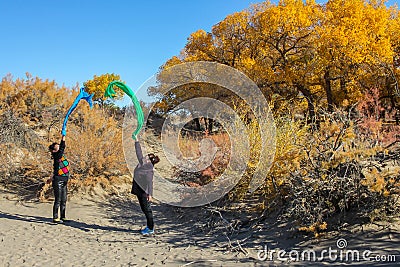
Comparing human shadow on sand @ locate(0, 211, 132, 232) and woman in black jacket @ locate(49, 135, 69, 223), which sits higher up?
woman in black jacket @ locate(49, 135, 69, 223)

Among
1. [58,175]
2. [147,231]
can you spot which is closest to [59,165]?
[58,175]

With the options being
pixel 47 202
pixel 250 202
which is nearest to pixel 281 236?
pixel 250 202

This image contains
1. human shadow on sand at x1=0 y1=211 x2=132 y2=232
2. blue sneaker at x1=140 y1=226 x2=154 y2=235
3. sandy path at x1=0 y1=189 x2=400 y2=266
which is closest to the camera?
sandy path at x1=0 y1=189 x2=400 y2=266

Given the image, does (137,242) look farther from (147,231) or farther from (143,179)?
(143,179)

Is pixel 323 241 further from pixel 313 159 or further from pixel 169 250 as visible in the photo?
pixel 169 250

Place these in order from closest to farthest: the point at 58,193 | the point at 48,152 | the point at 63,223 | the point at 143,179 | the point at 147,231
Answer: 1. the point at 143,179
2. the point at 147,231
3. the point at 58,193
4. the point at 63,223
5. the point at 48,152

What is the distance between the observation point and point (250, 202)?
7387 millimetres

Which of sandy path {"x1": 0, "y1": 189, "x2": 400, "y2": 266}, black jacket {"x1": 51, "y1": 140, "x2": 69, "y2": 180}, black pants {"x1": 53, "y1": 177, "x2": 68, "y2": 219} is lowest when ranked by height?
sandy path {"x1": 0, "y1": 189, "x2": 400, "y2": 266}

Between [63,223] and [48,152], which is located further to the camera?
[48,152]

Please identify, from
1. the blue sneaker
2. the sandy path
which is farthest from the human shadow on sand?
the blue sneaker

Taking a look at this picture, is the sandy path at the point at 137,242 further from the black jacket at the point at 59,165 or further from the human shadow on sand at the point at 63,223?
the black jacket at the point at 59,165

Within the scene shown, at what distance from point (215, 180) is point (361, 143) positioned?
3.44 meters

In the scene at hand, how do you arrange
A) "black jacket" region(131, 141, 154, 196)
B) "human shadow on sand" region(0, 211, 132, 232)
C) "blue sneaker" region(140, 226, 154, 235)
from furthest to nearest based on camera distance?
"human shadow on sand" region(0, 211, 132, 232), "blue sneaker" region(140, 226, 154, 235), "black jacket" region(131, 141, 154, 196)

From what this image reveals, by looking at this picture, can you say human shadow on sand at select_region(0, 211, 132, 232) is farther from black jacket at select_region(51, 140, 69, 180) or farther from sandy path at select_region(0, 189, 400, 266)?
black jacket at select_region(51, 140, 69, 180)
